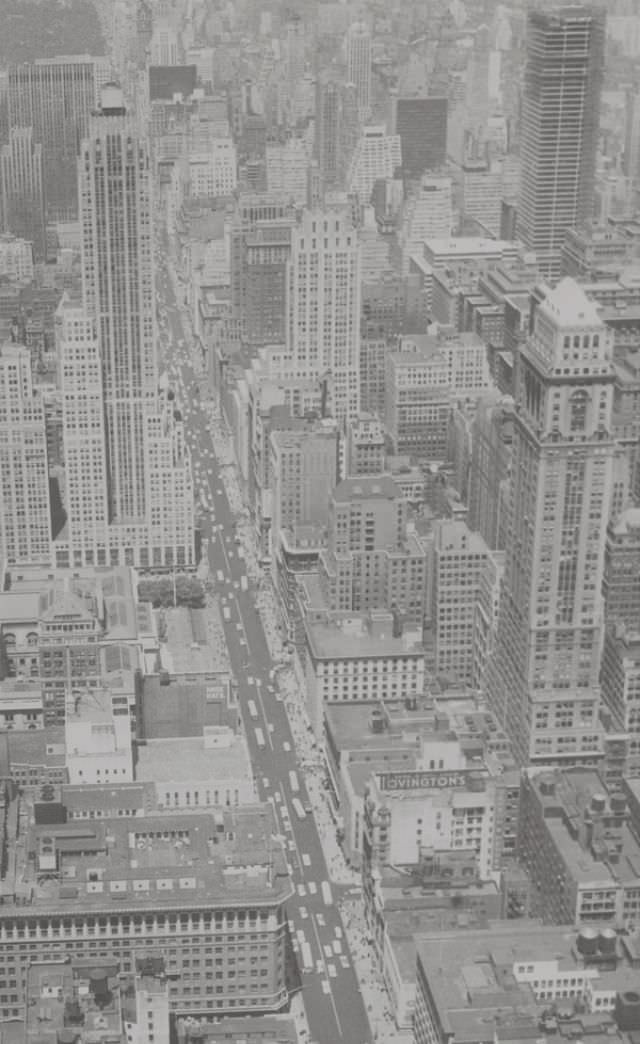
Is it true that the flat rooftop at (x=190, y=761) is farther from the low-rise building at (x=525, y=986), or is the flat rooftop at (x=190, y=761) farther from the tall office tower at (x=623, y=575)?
the tall office tower at (x=623, y=575)

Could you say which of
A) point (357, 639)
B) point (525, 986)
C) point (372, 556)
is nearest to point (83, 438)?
point (372, 556)

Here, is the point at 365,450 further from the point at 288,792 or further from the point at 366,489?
the point at 288,792

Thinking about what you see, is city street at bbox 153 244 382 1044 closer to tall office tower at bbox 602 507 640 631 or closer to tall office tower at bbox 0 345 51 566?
tall office tower at bbox 0 345 51 566

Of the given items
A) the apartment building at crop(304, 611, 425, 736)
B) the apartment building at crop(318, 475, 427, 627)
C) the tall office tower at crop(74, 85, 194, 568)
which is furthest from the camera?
the tall office tower at crop(74, 85, 194, 568)

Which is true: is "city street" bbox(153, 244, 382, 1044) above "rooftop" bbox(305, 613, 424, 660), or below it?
below

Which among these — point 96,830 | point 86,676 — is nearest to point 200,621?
point 86,676

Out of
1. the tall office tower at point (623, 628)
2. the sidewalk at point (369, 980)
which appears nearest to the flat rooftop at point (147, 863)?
the sidewalk at point (369, 980)

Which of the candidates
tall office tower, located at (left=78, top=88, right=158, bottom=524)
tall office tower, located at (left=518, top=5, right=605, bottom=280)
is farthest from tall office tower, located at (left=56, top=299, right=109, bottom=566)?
tall office tower, located at (left=518, top=5, right=605, bottom=280)
